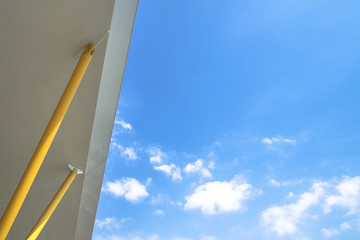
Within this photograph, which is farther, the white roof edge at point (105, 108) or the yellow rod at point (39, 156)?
the white roof edge at point (105, 108)

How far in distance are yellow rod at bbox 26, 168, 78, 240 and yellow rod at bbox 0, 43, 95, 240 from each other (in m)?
3.45

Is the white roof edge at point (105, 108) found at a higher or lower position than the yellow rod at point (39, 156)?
higher

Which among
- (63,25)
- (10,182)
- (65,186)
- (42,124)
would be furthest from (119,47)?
(10,182)

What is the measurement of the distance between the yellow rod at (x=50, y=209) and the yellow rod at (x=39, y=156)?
3.45m

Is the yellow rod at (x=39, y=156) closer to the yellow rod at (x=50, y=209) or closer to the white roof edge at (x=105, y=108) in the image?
the white roof edge at (x=105, y=108)

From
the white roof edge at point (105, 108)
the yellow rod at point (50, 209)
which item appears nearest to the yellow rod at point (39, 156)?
the white roof edge at point (105, 108)

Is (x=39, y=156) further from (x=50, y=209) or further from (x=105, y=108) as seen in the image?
(x=50, y=209)

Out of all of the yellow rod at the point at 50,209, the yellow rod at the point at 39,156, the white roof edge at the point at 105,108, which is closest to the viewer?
the yellow rod at the point at 39,156

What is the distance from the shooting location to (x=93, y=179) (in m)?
10.7

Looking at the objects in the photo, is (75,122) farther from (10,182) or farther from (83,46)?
(10,182)

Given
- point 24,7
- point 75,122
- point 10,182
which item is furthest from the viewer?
point 10,182

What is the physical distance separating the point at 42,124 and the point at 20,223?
6297 millimetres

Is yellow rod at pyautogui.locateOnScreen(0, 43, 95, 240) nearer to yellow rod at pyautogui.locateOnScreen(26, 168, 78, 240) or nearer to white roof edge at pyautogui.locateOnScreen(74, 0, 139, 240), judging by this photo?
white roof edge at pyautogui.locateOnScreen(74, 0, 139, 240)

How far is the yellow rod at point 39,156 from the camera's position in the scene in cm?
545
